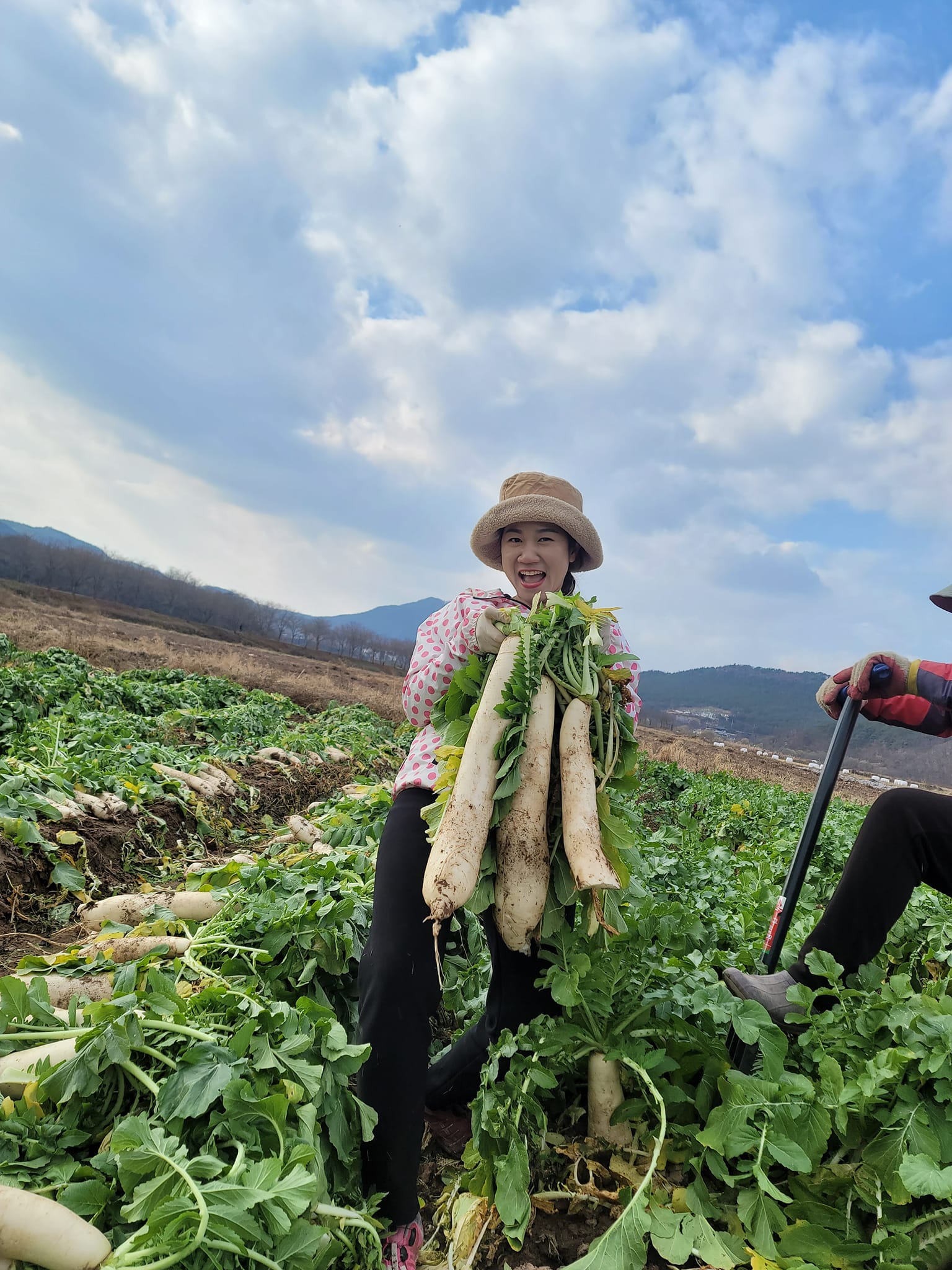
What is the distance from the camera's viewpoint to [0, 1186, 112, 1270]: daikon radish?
1.48 metres

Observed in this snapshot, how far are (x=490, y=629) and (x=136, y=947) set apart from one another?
2.19 m

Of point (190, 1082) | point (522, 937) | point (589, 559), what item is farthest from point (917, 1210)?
point (589, 559)

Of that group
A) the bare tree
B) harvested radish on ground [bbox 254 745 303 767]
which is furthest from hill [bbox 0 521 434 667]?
harvested radish on ground [bbox 254 745 303 767]

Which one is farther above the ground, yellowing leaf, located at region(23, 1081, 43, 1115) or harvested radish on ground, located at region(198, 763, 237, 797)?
yellowing leaf, located at region(23, 1081, 43, 1115)

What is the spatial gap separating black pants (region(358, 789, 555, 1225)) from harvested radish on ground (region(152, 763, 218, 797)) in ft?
15.2

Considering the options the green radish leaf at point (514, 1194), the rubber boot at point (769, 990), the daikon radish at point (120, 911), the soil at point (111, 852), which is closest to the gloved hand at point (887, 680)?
the rubber boot at point (769, 990)

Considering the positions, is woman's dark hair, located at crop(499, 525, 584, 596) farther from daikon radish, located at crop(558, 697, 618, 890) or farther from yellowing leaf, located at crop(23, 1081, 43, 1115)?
yellowing leaf, located at crop(23, 1081, 43, 1115)

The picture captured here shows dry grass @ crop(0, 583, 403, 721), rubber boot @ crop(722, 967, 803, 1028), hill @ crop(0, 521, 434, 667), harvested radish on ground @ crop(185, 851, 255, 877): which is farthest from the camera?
hill @ crop(0, 521, 434, 667)

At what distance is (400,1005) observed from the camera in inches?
77.7

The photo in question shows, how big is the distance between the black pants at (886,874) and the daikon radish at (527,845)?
110 cm

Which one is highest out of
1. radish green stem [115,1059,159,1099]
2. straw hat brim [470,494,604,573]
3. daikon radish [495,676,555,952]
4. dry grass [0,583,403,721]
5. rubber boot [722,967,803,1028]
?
straw hat brim [470,494,604,573]

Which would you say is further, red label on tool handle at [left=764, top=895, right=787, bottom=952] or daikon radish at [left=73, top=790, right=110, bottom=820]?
daikon radish at [left=73, top=790, right=110, bottom=820]

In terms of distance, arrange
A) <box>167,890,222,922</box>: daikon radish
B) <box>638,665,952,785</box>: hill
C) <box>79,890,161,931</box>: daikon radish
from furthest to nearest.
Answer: <box>638,665,952,785</box>: hill
<box>79,890,161,931</box>: daikon radish
<box>167,890,222,922</box>: daikon radish

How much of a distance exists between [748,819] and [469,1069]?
7207mm
